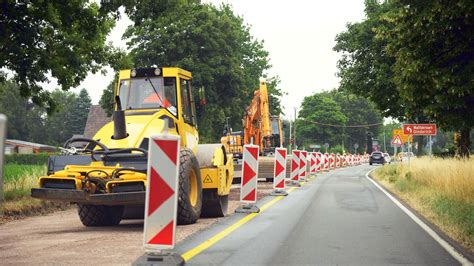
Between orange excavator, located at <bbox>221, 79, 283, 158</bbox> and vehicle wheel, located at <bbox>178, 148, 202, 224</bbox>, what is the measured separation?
18.3 meters

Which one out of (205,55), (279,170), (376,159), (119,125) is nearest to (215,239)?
(119,125)

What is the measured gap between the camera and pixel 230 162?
1224 centimetres

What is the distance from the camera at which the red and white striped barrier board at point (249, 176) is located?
1284 centimetres

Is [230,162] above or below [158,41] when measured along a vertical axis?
below

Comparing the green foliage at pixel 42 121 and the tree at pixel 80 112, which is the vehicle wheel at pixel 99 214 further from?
the tree at pixel 80 112

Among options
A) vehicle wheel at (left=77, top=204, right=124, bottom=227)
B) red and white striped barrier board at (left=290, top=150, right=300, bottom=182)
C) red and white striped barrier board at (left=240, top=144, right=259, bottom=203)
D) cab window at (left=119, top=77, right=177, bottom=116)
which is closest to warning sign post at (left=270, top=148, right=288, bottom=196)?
red and white striped barrier board at (left=240, top=144, right=259, bottom=203)

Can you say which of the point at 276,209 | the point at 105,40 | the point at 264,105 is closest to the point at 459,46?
the point at 276,209

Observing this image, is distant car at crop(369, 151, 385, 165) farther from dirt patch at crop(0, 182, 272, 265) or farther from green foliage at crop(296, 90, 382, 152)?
dirt patch at crop(0, 182, 272, 265)

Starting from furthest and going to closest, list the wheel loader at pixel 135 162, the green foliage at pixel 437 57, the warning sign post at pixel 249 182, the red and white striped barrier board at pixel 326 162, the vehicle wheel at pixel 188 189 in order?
1. the red and white striped barrier board at pixel 326 162
2. the warning sign post at pixel 249 182
3. the green foliage at pixel 437 57
4. the vehicle wheel at pixel 188 189
5. the wheel loader at pixel 135 162

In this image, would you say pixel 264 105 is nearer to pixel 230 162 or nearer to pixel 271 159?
pixel 271 159

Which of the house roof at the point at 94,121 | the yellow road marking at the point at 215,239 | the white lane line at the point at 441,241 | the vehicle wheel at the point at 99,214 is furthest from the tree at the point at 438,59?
the house roof at the point at 94,121

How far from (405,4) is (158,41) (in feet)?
105

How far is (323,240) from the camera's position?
8.84 m

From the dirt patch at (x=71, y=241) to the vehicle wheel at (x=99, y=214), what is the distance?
6.3 inches
